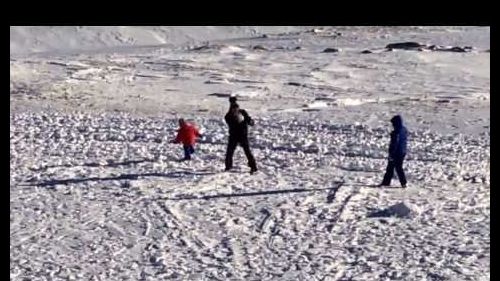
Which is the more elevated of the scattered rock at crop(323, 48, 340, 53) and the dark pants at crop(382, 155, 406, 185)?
the dark pants at crop(382, 155, 406, 185)

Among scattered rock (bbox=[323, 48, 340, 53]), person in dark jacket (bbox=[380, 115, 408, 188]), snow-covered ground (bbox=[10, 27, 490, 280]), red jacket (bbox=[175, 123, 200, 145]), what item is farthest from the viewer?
scattered rock (bbox=[323, 48, 340, 53])

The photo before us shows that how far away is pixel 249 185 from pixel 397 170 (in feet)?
7.66

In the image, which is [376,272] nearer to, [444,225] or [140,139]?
[444,225]

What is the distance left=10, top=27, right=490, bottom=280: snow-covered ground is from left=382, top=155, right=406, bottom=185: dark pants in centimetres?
25

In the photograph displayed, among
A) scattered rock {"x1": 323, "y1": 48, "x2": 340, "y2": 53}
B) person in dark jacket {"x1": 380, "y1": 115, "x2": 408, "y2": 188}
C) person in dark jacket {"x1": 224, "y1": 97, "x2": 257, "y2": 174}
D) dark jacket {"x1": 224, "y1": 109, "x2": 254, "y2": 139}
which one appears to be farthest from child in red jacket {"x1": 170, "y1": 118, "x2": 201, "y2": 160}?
scattered rock {"x1": 323, "y1": 48, "x2": 340, "y2": 53}

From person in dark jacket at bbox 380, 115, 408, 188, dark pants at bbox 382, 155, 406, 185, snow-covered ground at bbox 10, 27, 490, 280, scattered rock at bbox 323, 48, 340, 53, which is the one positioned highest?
person in dark jacket at bbox 380, 115, 408, 188

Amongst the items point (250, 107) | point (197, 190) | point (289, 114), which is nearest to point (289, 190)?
point (197, 190)

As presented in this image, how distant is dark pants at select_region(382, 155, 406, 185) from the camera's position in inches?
521

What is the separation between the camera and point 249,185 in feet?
44.4

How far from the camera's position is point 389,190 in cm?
1329

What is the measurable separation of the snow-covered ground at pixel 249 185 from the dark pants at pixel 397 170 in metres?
0.25

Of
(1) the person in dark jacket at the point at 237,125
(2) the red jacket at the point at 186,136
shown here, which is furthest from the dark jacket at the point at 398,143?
(2) the red jacket at the point at 186,136

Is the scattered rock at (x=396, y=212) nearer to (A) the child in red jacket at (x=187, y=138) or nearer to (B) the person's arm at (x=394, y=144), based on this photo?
(B) the person's arm at (x=394, y=144)

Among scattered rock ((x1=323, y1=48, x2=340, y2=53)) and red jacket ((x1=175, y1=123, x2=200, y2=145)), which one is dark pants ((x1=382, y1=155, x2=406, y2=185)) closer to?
red jacket ((x1=175, y1=123, x2=200, y2=145))
